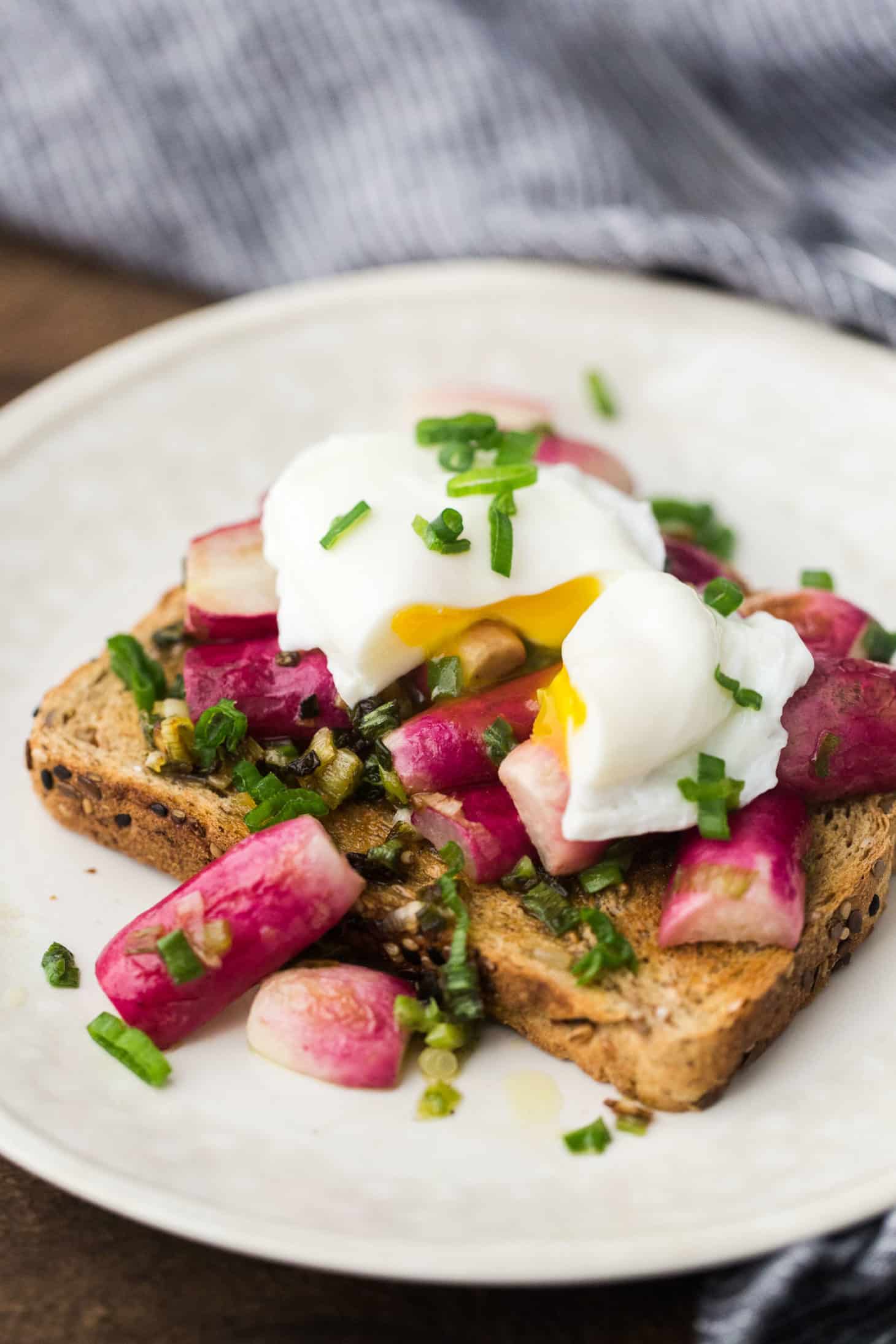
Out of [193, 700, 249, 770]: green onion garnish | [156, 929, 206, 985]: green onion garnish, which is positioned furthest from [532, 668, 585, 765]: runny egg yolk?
[156, 929, 206, 985]: green onion garnish

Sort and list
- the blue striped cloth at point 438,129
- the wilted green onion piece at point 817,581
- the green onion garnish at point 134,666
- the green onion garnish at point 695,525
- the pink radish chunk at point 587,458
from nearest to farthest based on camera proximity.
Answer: the green onion garnish at point 134,666 < the wilted green onion piece at point 817,581 < the pink radish chunk at point 587,458 < the green onion garnish at point 695,525 < the blue striped cloth at point 438,129

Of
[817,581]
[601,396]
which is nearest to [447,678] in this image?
[817,581]

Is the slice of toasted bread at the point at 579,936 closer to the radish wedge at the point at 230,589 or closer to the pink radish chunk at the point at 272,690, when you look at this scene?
the pink radish chunk at the point at 272,690

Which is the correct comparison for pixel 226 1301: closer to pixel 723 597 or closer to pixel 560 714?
pixel 560 714

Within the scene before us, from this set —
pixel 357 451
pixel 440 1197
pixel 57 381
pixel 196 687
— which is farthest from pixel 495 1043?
pixel 57 381

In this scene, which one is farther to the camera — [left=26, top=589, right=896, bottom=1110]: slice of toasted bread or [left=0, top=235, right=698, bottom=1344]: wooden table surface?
[left=26, top=589, right=896, bottom=1110]: slice of toasted bread

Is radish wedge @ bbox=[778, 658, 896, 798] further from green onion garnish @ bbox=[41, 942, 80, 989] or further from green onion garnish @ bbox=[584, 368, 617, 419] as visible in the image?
green onion garnish @ bbox=[584, 368, 617, 419]

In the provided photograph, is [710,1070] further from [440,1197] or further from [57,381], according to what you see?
[57,381]

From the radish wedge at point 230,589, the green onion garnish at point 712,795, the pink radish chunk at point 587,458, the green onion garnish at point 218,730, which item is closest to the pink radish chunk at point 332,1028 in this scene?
the green onion garnish at point 218,730

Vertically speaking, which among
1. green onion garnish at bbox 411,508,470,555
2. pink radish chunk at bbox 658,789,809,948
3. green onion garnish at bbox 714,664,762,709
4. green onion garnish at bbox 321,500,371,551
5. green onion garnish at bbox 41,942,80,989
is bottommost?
pink radish chunk at bbox 658,789,809,948
